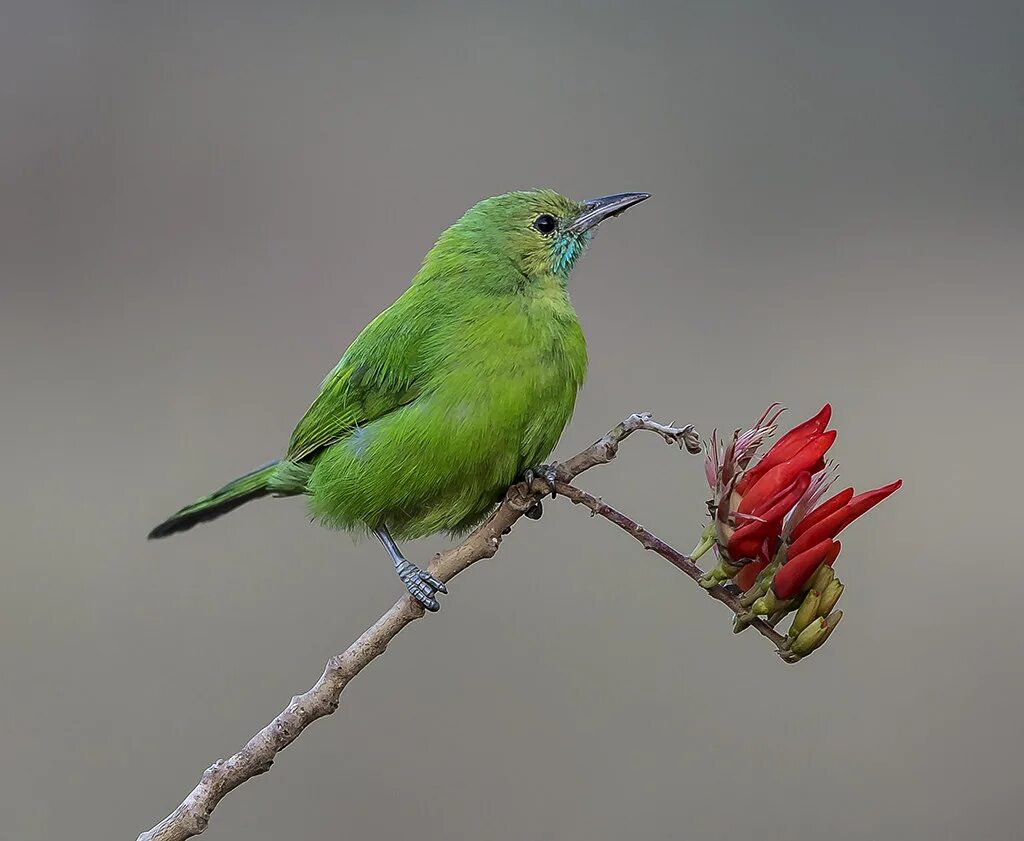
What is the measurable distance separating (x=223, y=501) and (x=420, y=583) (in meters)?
0.62

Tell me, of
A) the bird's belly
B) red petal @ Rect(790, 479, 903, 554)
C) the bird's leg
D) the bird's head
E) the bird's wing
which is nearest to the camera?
red petal @ Rect(790, 479, 903, 554)

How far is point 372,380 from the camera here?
6.07 ft

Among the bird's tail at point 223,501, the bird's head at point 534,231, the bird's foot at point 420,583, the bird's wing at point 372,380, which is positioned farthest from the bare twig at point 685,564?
the bird's tail at point 223,501

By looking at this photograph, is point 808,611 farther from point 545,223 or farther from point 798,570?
point 545,223

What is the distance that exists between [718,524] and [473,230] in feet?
3.33

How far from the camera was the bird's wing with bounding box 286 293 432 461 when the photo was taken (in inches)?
70.6

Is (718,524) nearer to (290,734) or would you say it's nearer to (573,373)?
(290,734)

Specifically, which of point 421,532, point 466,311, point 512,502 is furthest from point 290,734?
point 466,311

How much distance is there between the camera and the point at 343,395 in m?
1.89

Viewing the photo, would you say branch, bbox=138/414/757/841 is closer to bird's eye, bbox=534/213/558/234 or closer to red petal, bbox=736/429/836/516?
Answer: red petal, bbox=736/429/836/516

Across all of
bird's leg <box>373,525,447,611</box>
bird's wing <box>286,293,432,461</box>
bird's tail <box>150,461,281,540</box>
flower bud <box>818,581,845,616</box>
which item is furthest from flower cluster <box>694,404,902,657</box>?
bird's tail <box>150,461,281,540</box>

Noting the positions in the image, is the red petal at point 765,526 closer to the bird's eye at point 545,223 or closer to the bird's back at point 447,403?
the bird's back at point 447,403

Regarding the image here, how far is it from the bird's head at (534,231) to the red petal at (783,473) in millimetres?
886

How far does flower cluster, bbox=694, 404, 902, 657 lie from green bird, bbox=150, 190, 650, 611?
47 centimetres
